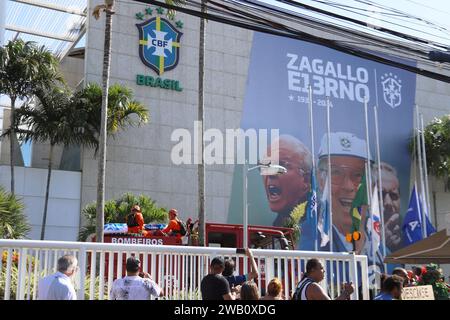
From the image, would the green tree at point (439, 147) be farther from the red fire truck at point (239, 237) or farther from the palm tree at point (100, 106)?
the red fire truck at point (239, 237)

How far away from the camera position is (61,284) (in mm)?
6816

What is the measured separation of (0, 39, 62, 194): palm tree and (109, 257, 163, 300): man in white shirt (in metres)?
19.5

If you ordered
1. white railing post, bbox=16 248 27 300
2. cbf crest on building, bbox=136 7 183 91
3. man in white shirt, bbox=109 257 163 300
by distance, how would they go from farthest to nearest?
1. cbf crest on building, bbox=136 7 183 91
2. white railing post, bbox=16 248 27 300
3. man in white shirt, bbox=109 257 163 300

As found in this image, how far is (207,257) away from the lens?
28.7 feet

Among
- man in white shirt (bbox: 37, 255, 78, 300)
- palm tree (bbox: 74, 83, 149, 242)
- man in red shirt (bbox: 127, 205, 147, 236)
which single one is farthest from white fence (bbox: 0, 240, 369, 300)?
palm tree (bbox: 74, 83, 149, 242)

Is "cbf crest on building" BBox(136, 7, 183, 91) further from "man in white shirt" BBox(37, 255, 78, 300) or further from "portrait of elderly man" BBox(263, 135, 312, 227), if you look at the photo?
"man in white shirt" BBox(37, 255, 78, 300)

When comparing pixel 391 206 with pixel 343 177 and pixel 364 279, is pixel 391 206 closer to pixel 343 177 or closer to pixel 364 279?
pixel 343 177

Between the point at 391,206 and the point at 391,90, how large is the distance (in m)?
7.99

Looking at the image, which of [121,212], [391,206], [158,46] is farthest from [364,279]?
[391,206]

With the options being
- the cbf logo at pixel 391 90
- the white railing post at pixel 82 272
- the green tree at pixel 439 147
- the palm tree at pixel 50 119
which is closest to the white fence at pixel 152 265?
the white railing post at pixel 82 272

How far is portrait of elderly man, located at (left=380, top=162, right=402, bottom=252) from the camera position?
125 feet

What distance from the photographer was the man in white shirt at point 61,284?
267 inches
